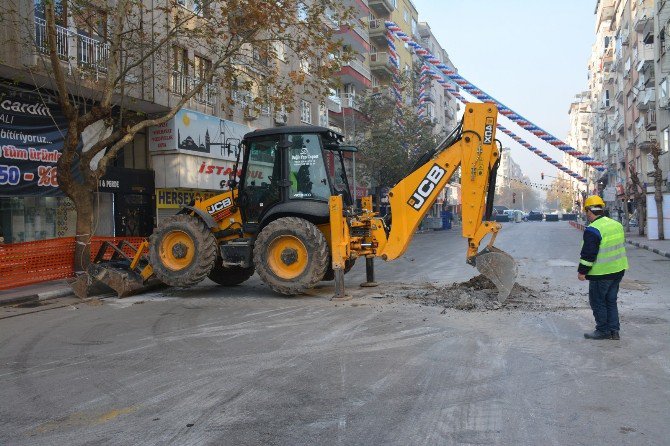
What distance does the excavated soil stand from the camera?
879 cm

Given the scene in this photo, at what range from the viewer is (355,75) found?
40.0 meters

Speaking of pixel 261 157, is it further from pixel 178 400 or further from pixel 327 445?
pixel 327 445

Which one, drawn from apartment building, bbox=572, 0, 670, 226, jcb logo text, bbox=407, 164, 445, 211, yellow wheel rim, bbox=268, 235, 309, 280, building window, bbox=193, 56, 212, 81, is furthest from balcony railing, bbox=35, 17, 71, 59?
apartment building, bbox=572, 0, 670, 226

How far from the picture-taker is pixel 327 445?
3.72 metres

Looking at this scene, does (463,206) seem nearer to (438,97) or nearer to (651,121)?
(651,121)

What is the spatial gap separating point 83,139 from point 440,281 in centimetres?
1180

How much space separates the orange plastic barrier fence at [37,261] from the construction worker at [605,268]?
31.8ft

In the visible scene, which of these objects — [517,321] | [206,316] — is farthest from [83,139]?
[517,321]

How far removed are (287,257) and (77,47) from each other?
10850 millimetres

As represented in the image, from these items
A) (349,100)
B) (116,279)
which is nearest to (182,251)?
(116,279)

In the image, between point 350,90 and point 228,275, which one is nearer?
point 228,275

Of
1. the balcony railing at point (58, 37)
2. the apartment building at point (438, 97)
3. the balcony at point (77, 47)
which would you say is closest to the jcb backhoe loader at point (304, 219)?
the balcony at point (77, 47)

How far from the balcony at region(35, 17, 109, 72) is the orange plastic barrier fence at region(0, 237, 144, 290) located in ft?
16.1

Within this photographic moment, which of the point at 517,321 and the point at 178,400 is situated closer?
the point at 178,400
